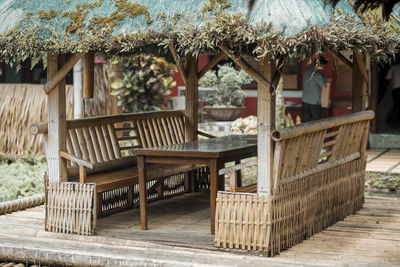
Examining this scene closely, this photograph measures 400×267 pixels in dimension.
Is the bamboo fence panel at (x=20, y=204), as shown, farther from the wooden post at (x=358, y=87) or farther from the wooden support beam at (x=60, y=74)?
the wooden post at (x=358, y=87)

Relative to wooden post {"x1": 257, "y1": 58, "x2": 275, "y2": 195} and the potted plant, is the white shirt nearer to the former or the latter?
the potted plant

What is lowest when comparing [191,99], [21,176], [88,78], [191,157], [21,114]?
[21,176]

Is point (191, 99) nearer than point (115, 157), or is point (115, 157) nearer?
point (115, 157)

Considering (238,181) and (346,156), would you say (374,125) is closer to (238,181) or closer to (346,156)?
(238,181)

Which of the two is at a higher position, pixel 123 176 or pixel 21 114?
pixel 21 114

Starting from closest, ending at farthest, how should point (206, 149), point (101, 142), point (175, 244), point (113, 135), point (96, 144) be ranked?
point (175, 244), point (206, 149), point (96, 144), point (101, 142), point (113, 135)

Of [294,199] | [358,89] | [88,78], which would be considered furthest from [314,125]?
[88,78]

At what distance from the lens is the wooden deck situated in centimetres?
646

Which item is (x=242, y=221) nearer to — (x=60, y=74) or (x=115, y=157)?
(x=60, y=74)

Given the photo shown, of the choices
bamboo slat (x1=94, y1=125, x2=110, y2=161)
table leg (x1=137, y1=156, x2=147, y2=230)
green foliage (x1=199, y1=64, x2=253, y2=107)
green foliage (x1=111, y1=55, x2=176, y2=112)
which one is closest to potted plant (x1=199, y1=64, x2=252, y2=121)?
green foliage (x1=199, y1=64, x2=253, y2=107)

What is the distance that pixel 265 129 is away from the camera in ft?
21.7

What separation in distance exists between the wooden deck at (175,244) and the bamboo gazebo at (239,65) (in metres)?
0.18

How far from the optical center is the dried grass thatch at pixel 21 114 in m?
13.0

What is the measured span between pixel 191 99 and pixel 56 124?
2924 millimetres
